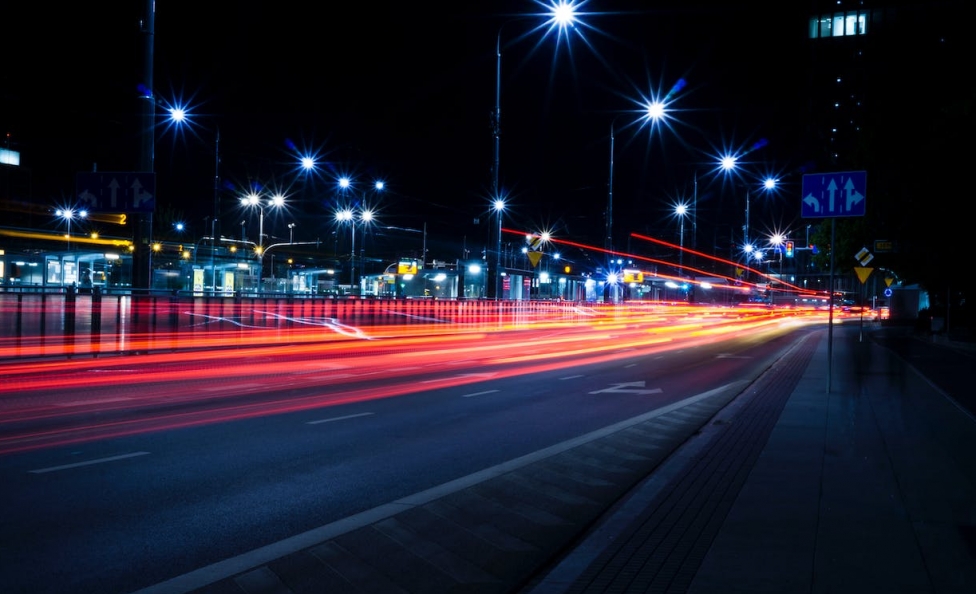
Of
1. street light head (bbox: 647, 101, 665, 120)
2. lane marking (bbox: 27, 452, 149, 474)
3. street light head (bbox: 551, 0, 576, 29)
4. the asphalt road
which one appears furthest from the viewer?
street light head (bbox: 647, 101, 665, 120)

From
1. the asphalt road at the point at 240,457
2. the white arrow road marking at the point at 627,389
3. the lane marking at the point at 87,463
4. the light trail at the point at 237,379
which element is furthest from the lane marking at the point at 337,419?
the white arrow road marking at the point at 627,389

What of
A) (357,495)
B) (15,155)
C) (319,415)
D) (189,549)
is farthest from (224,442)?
(15,155)

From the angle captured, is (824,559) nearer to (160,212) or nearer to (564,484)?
(564,484)

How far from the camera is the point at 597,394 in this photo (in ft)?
52.3

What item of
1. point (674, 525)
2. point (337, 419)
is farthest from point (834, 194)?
point (674, 525)

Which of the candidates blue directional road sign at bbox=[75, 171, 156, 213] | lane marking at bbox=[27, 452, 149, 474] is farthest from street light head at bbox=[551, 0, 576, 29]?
lane marking at bbox=[27, 452, 149, 474]

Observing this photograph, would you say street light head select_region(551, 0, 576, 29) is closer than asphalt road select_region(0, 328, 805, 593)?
No

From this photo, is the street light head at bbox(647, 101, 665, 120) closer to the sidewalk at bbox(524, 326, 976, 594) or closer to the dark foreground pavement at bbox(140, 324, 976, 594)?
the sidewalk at bbox(524, 326, 976, 594)

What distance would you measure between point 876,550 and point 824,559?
20.9 inches

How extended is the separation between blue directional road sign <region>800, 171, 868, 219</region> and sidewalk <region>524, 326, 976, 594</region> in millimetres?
4077

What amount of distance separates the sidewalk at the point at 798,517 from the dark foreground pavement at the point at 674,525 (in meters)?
0.02

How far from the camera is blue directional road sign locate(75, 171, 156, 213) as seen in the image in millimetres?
18734

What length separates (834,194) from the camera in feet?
48.6

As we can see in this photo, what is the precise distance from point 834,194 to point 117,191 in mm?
14884
